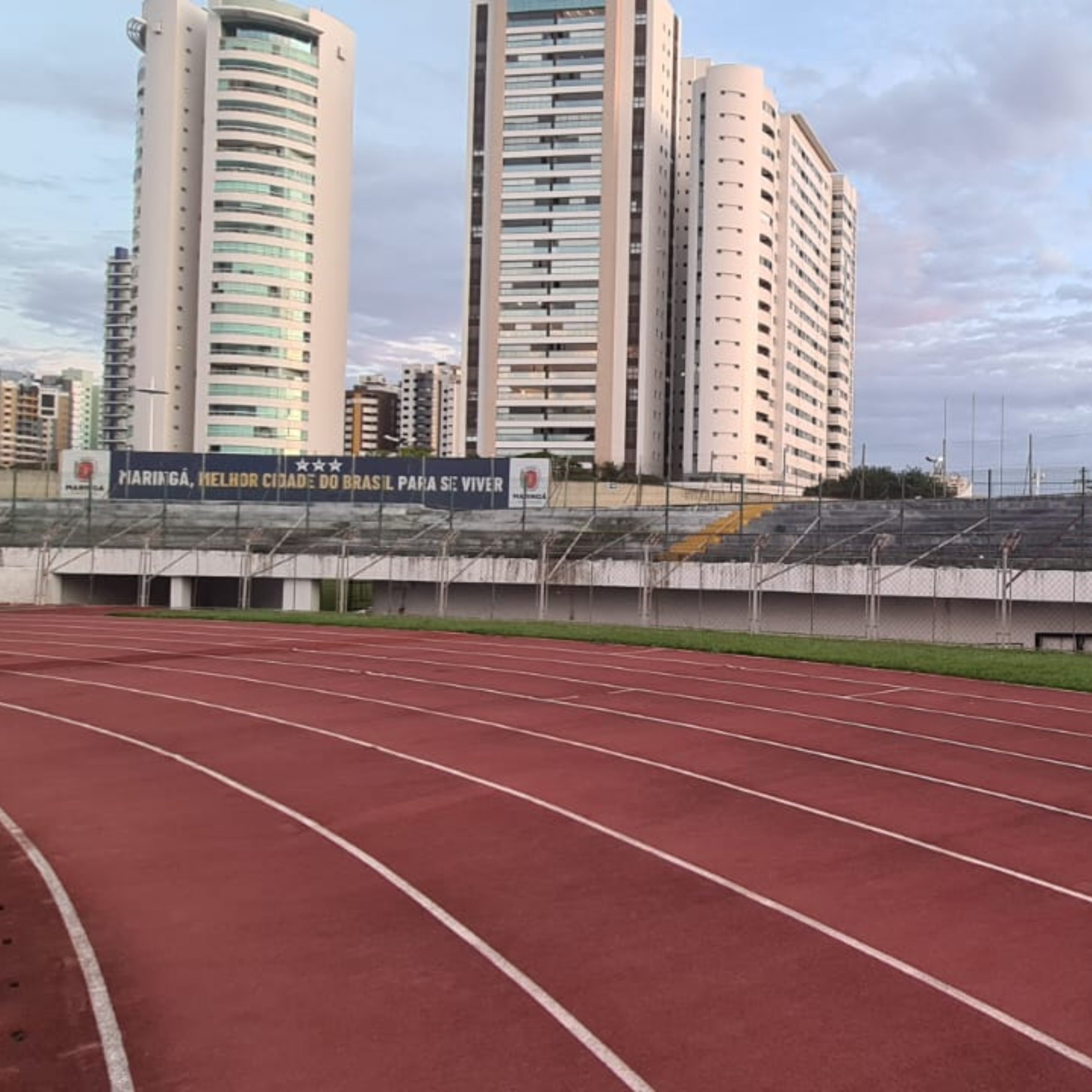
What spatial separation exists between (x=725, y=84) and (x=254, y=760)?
311 feet

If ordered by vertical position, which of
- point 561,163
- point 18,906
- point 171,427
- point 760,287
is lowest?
point 18,906

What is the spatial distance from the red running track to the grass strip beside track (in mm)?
4194

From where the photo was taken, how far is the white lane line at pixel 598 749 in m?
8.32

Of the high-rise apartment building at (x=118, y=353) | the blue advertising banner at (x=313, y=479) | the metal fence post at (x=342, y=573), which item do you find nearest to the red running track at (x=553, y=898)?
the metal fence post at (x=342, y=573)

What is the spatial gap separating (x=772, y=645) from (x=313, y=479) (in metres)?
32.0

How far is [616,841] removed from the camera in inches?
353

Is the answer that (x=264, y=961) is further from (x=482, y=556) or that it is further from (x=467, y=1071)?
(x=482, y=556)

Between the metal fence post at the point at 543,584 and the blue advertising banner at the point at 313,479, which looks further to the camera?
the blue advertising banner at the point at 313,479

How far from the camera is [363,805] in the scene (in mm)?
10133

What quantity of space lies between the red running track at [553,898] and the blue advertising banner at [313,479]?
1352 inches

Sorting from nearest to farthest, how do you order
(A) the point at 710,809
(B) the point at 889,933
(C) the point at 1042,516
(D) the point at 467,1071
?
1. (D) the point at 467,1071
2. (B) the point at 889,933
3. (A) the point at 710,809
4. (C) the point at 1042,516

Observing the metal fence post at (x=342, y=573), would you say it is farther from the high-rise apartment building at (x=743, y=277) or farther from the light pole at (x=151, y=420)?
the light pole at (x=151, y=420)

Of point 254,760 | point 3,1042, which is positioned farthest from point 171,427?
point 3,1042

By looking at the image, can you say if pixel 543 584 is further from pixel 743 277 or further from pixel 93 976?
pixel 743 277
